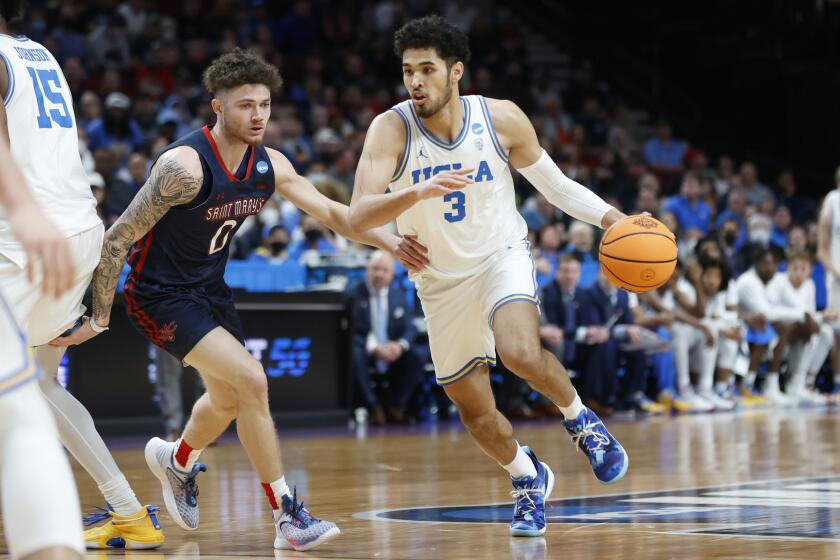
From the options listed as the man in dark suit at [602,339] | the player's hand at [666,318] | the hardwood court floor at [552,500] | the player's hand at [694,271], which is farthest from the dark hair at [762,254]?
the hardwood court floor at [552,500]

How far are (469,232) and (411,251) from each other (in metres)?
0.27

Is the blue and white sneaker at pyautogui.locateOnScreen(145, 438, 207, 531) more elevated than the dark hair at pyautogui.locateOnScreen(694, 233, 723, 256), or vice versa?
the dark hair at pyautogui.locateOnScreen(694, 233, 723, 256)

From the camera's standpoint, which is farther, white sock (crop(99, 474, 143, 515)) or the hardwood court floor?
white sock (crop(99, 474, 143, 515))

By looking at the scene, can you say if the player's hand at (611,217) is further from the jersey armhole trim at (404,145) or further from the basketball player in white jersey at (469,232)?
the jersey armhole trim at (404,145)

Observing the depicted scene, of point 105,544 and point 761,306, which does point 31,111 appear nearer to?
point 105,544

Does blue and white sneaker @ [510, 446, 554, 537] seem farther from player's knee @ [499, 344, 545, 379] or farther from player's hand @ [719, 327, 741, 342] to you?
player's hand @ [719, 327, 741, 342]

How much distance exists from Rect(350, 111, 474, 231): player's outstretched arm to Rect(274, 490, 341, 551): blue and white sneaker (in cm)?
117

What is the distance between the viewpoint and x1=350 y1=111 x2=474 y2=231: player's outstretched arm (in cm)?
502

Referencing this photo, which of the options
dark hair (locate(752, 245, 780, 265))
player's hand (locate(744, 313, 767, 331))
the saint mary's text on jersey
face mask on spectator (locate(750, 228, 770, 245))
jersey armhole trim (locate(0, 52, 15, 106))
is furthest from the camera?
face mask on spectator (locate(750, 228, 770, 245))

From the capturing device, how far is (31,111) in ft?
14.1

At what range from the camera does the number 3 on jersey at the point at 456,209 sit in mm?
5719

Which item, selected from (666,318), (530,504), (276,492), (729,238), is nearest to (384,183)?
(276,492)

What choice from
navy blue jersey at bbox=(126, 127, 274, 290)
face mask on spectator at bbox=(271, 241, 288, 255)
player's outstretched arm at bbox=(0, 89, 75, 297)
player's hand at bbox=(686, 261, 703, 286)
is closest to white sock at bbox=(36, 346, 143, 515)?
navy blue jersey at bbox=(126, 127, 274, 290)

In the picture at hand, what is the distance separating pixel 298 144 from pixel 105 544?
9.78 m
